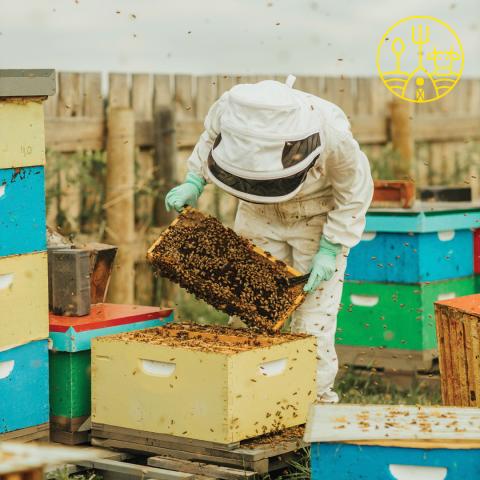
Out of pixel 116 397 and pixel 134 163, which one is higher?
pixel 134 163

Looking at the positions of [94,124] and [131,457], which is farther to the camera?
[94,124]

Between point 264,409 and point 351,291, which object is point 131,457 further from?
point 351,291

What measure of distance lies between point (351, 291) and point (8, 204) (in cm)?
247

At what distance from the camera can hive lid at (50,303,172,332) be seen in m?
4.67

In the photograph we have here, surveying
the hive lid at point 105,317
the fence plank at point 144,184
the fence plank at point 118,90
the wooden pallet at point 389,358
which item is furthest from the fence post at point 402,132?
the hive lid at point 105,317

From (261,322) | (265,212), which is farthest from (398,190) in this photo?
(261,322)

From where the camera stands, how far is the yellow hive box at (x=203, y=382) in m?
4.18

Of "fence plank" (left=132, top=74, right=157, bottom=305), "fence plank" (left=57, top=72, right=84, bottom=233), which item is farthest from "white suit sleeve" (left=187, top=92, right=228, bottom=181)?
"fence plank" (left=132, top=74, right=157, bottom=305)

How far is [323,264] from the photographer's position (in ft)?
Result: 16.0

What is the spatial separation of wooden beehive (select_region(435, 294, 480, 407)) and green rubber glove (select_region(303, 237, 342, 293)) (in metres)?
0.53

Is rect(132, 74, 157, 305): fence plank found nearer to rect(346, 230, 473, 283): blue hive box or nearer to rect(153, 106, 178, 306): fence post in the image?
rect(153, 106, 178, 306): fence post

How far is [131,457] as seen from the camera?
4.54 m

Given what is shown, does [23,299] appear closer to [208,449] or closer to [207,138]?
[208,449]

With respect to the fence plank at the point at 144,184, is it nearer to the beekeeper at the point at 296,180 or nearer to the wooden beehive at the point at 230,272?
the beekeeper at the point at 296,180
